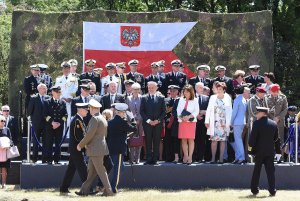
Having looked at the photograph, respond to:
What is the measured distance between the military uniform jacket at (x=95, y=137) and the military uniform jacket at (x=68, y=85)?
323 centimetres

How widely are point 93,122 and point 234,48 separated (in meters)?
7.56

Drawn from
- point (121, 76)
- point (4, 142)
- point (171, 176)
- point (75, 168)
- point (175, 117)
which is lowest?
point (171, 176)

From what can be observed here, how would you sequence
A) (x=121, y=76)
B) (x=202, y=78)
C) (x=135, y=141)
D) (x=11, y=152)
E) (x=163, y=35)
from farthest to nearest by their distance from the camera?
(x=163, y=35) < (x=121, y=76) < (x=202, y=78) < (x=11, y=152) < (x=135, y=141)

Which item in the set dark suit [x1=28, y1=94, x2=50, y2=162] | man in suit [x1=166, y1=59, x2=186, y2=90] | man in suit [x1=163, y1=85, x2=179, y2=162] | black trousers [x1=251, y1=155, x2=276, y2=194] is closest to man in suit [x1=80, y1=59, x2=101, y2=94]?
dark suit [x1=28, y1=94, x2=50, y2=162]

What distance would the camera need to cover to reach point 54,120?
16.7m

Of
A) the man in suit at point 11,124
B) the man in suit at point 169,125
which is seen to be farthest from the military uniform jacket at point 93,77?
the man in suit at point 11,124

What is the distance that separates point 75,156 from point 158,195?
71.3 inches

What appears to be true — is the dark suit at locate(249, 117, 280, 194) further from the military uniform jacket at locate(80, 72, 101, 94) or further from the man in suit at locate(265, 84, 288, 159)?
the military uniform jacket at locate(80, 72, 101, 94)

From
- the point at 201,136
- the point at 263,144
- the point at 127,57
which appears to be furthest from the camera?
the point at 127,57

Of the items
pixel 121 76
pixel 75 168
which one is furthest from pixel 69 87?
pixel 75 168

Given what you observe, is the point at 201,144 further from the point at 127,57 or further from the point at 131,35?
the point at 131,35

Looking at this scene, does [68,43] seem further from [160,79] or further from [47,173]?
[47,173]

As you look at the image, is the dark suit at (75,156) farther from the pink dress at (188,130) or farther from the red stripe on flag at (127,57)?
the red stripe on flag at (127,57)

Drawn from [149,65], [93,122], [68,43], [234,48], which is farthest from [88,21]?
[93,122]
